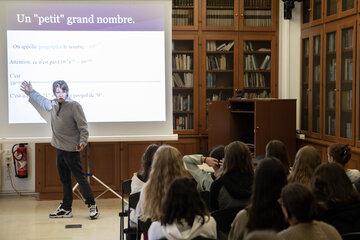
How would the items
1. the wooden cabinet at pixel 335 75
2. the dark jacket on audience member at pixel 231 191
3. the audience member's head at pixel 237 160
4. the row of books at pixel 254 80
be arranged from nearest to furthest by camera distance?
the dark jacket on audience member at pixel 231 191 < the audience member's head at pixel 237 160 < the wooden cabinet at pixel 335 75 < the row of books at pixel 254 80

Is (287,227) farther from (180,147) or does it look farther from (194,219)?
(180,147)

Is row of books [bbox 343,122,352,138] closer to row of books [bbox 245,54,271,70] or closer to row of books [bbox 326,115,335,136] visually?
row of books [bbox 326,115,335,136]

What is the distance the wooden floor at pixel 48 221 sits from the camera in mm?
5704

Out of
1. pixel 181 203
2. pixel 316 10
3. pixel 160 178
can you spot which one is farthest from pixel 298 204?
pixel 316 10

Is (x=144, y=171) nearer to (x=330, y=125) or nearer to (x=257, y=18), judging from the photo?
(x=330, y=125)

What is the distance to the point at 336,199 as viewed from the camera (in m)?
3.11

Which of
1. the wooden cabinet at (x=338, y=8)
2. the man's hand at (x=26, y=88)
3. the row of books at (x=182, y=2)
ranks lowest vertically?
the man's hand at (x=26, y=88)

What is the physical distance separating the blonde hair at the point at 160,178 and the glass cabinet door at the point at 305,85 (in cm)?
416

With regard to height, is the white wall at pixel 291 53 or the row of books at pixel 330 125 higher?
the white wall at pixel 291 53

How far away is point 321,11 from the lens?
6.96 meters

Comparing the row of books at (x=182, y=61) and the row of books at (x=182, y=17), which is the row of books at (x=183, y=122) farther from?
the row of books at (x=182, y=17)

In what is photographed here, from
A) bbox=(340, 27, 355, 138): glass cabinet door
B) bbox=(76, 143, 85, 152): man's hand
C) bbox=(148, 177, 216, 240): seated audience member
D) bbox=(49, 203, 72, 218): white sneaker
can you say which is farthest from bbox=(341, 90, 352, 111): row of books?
bbox=(148, 177, 216, 240): seated audience member

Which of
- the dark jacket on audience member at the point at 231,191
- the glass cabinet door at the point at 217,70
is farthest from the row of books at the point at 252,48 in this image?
the dark jacket on audience member at the point at 231,191

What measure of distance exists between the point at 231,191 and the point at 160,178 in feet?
1.67
